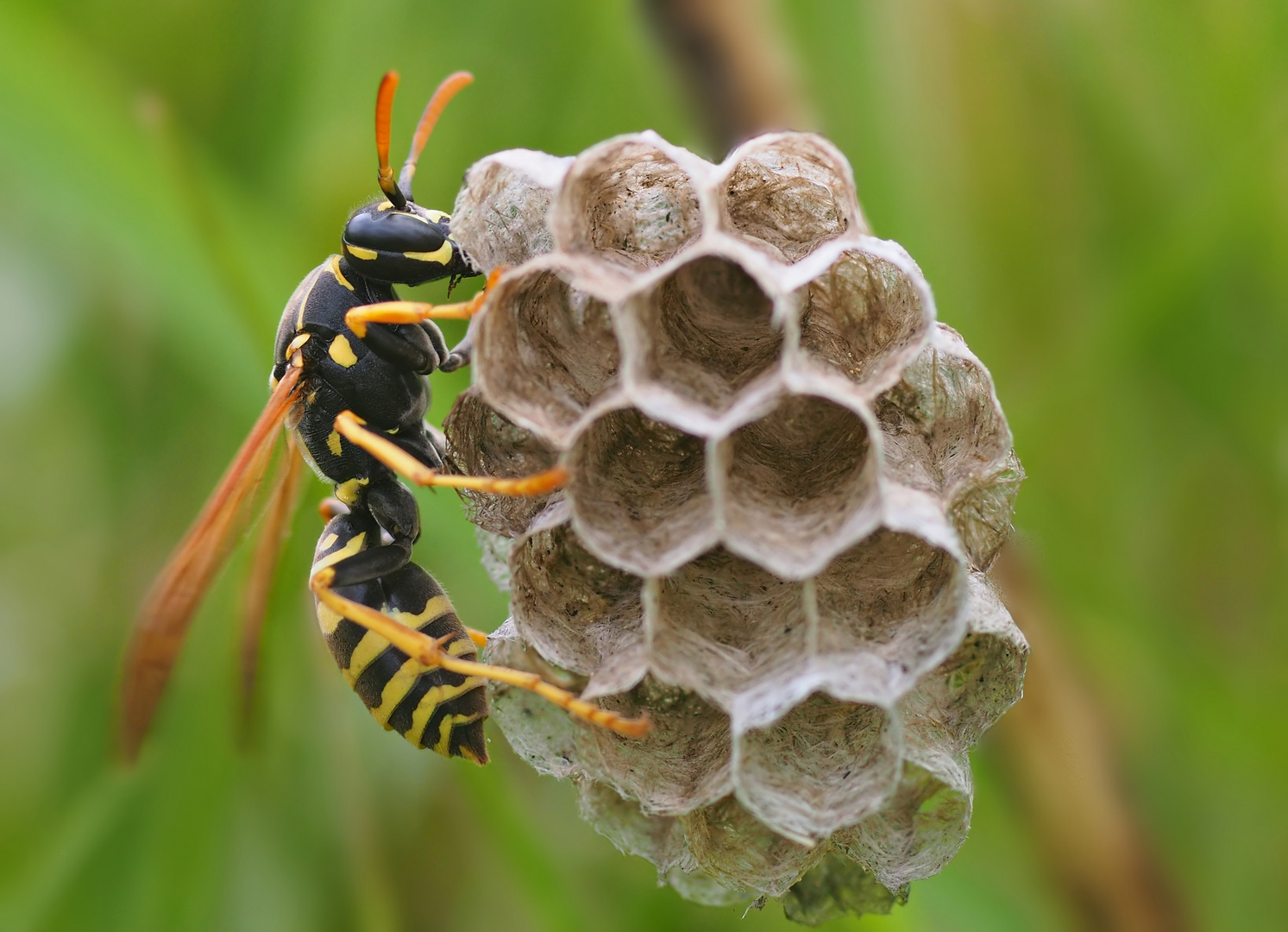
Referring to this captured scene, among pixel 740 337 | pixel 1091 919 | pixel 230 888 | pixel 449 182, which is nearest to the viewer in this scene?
pixel 740 337

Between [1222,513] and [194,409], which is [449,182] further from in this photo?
[1222,513]

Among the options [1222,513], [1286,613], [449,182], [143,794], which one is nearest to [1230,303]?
[1222,513]

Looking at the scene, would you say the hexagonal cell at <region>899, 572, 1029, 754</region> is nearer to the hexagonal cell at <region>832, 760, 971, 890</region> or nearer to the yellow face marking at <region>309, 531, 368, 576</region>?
the hexagonal cell at <region>832, 760, 971, 890</region>

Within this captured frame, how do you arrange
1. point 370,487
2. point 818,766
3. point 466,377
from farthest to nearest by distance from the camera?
point 466,377, point 370,487, point 818,766

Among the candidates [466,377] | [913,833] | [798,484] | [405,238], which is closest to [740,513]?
[798,484]

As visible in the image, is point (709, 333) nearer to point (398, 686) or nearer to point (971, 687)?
point (971, 687)

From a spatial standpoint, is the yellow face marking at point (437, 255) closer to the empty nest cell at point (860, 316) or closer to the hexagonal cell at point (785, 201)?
the hexagonal cell at point (785, 201)
